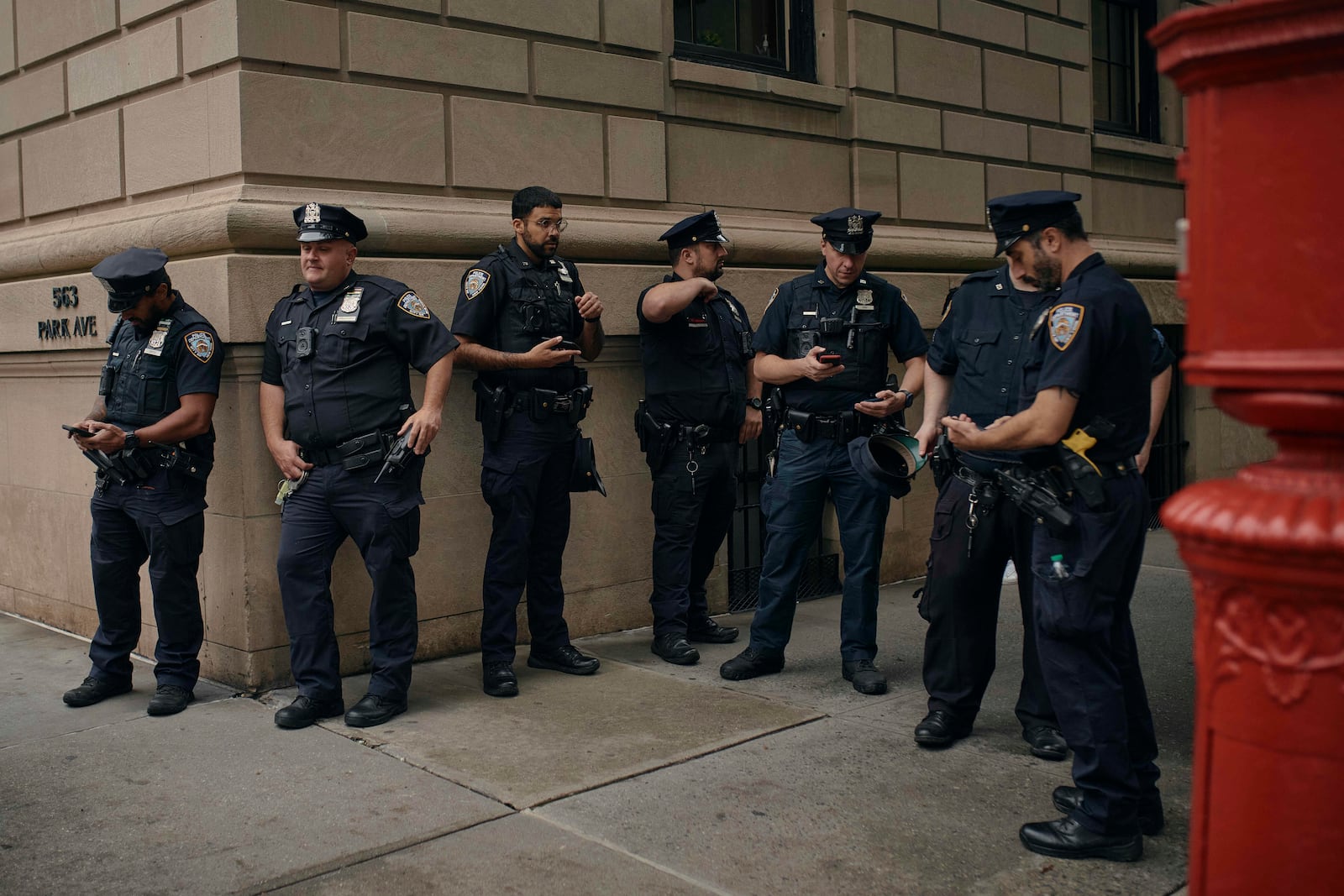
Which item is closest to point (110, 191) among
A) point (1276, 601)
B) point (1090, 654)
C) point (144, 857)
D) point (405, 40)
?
point (405, 40)

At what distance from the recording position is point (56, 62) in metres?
6.83

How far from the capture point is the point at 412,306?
5266mm

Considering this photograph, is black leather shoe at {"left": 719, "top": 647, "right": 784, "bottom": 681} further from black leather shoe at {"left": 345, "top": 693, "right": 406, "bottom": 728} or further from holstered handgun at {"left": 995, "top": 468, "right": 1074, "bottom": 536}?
holstered handgun at {"left": 995, "top": 468, "right": 1074, "bottom": 536}

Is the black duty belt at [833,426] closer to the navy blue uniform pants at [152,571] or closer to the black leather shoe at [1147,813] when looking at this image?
the black leather shoe at [1147,813]

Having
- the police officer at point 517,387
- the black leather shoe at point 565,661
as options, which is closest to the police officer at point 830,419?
the black leather shoe at point 565,661

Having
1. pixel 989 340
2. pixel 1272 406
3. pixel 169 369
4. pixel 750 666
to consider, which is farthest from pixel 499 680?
pixel 1272 406

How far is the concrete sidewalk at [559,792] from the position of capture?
356 cm

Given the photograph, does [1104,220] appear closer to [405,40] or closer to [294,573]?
[405,40]

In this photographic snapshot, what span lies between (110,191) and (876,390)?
13.1 feet

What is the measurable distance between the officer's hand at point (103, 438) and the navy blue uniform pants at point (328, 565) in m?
0.74

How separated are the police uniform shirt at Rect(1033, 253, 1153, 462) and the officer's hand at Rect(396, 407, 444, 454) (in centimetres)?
245

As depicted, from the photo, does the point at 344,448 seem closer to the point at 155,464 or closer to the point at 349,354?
the point at 349,354

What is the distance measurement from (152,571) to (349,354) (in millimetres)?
1285

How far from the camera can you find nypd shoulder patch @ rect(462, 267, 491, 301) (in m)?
5.57
